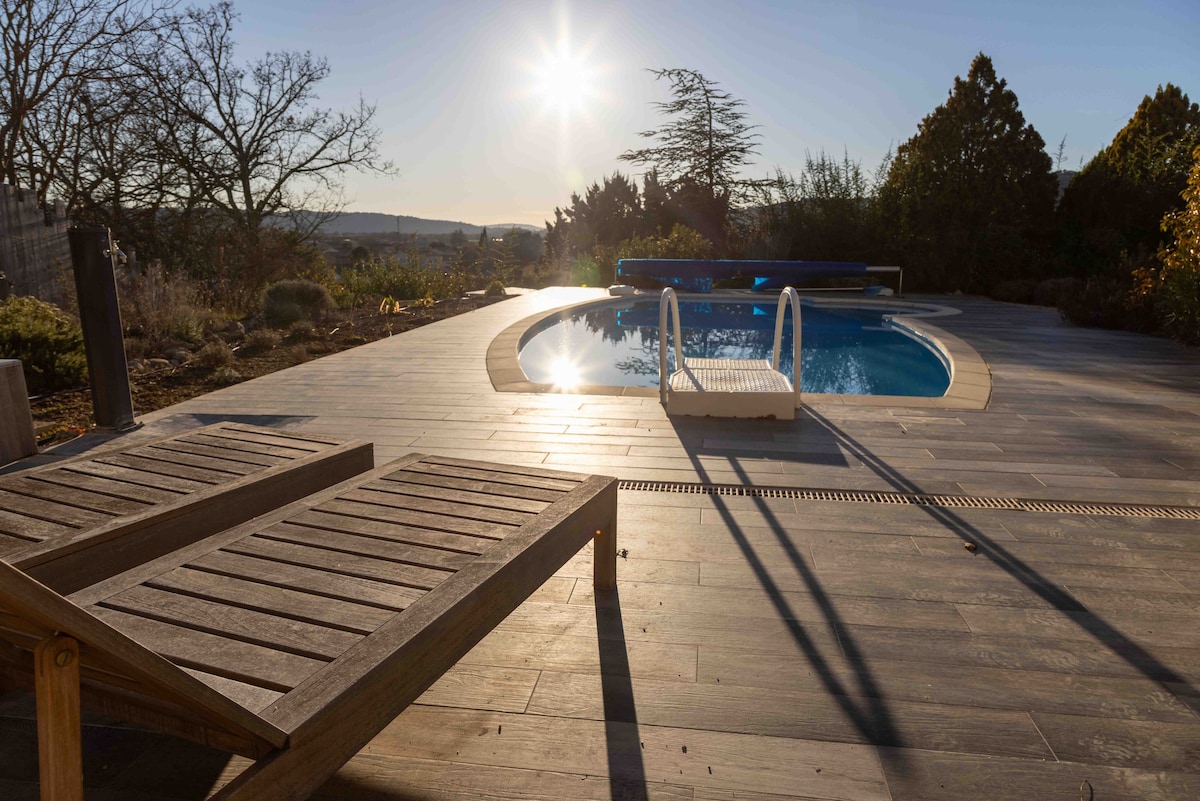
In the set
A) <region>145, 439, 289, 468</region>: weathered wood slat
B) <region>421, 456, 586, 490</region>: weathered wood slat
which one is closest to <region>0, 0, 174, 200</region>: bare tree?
<region>145, 439, 289, 468</region>: weathered wood slat

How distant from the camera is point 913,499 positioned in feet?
→ 10.8

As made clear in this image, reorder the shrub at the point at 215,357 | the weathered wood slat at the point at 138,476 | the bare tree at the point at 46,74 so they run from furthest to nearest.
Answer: the bare tree at the point at 46,74, the shrub at the point at 215,357, the weathered wood slat at the point at 138,476

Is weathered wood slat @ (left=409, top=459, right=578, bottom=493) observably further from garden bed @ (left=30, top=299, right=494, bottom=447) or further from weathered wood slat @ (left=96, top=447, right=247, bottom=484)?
garden bed @ (left=30, top=299, right=494, bottom=447)

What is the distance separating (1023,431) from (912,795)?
3.46 m

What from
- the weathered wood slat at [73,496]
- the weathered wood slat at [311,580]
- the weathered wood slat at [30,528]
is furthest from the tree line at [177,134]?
the weathered wood slat at [311,580]

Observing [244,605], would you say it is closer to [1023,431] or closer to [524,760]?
[524,760]

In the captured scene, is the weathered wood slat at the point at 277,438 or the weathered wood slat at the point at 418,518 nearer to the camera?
the weathered wood slat at the point at 418,518

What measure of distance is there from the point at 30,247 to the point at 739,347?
861 centimetres

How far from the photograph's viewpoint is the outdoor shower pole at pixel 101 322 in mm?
4086

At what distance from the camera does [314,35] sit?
1403 centimetres

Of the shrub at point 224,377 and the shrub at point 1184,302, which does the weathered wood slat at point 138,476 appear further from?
the shrub at point 1184,302

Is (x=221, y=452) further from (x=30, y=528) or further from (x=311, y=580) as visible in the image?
(x=311, y=580)

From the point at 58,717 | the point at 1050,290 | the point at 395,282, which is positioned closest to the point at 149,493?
the point at 58,717

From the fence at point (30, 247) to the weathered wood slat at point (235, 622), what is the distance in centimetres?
829
